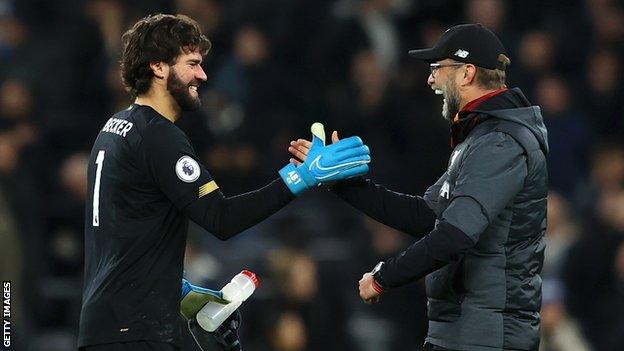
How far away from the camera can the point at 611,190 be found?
8000 mm

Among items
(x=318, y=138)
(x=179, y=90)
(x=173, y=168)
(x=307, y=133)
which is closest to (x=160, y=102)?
(x=179, y=90)

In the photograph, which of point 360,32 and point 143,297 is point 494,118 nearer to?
point 143,297

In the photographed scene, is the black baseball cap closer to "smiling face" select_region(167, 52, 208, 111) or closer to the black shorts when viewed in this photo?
"smiling face" select_region(167, 52, 208, 111)

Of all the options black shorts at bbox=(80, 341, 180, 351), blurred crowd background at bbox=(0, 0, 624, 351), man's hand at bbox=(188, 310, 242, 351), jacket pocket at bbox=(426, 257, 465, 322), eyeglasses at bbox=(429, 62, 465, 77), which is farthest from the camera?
blurred crowd background at bbox=(0, 0, 624, 351)

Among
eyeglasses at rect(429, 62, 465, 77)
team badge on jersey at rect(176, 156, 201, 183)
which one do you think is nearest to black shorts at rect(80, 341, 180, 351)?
team badge on jersey at rect(176, 156, 201, 183)

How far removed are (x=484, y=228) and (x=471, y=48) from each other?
0.72 meters

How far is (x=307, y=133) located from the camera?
29.2ft

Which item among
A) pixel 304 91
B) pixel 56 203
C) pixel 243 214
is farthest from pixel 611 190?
pixel 243 214

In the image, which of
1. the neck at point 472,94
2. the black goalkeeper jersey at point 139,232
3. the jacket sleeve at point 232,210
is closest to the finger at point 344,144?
the jacket sleeve at point 232,210

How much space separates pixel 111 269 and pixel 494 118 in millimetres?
1442

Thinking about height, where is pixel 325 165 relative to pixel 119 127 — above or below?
below

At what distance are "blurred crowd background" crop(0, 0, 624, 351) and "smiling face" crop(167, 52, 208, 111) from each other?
310 cm

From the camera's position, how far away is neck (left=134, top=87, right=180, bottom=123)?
4.55 metres

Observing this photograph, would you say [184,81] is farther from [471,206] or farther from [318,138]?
[471,206]
